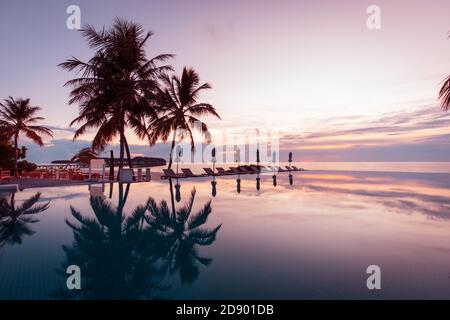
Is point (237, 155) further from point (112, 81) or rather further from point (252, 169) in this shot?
point (112, 81)

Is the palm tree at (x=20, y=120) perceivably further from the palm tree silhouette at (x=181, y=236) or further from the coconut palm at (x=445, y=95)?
the coconut palm at (x=445, y=95)

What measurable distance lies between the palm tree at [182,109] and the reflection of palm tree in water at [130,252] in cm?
1436

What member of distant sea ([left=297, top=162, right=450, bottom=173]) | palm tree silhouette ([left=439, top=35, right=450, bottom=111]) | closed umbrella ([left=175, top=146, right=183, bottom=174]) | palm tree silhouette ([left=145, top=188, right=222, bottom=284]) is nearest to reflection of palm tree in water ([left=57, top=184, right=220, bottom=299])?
palm tree silhouette ([left=145, top=188, right=222, bottom=284])

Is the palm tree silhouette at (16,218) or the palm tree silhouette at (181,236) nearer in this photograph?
the palm tree silhouette at (181,236)

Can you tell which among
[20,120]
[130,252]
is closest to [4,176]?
[20,120]

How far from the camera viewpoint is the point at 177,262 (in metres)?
4.43

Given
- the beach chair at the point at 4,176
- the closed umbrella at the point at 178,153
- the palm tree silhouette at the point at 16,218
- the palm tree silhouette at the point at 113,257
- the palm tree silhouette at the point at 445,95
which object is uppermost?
the palm tree silhouette at the point at 445,95

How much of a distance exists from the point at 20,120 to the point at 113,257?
27.0 metres

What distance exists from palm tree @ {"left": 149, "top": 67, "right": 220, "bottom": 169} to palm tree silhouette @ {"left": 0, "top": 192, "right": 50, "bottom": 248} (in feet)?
39.4

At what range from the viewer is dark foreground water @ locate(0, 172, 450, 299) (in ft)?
11.2

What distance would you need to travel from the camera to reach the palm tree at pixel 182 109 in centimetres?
2203

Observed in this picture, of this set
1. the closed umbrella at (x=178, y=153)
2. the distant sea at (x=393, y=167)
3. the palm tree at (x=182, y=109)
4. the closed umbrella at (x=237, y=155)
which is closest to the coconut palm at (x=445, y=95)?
the palm tree at (x=182, y=109)

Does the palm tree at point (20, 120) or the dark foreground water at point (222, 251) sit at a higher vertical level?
the palm tree at point (20, 120)

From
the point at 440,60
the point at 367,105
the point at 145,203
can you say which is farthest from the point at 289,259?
the point at 367,105
